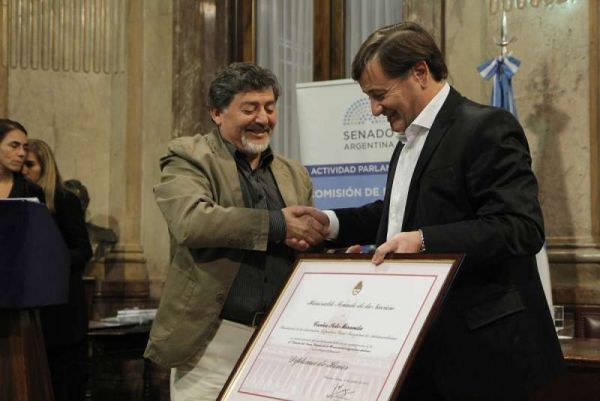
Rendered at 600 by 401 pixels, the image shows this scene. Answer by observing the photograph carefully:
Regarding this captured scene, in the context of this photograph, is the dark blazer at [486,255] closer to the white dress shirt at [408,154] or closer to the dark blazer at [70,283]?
the white dress shirt at [408,154]

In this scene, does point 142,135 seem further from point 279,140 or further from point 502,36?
point 502,36

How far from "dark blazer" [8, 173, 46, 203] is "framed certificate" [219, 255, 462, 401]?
3337 millimetres

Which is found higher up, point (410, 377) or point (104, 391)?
point (410, 377)

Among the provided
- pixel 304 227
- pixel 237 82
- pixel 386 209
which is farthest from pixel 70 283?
pixel 386 209

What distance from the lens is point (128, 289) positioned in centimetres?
752

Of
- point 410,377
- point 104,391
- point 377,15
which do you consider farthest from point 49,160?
point 410,377

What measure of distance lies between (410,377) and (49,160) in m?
3.90

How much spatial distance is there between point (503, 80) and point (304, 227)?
2793 mm

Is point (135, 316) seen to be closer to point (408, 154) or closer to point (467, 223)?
point (408, 154)

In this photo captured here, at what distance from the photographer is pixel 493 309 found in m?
2.25

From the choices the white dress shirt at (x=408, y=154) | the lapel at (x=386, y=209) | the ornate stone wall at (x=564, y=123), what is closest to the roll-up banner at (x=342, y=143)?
the ornate stone wall at (x=564, y=123)

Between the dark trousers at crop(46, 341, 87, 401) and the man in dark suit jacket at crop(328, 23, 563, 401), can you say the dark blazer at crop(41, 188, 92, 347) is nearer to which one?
the dark trousers at crop(46, 341, 87, 401)

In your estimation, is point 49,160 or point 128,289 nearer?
point 49,160

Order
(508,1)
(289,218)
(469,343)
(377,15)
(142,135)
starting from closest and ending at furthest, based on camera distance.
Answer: (469,343) < (289,218) < (508,1) < (377,15) < (142,135)
